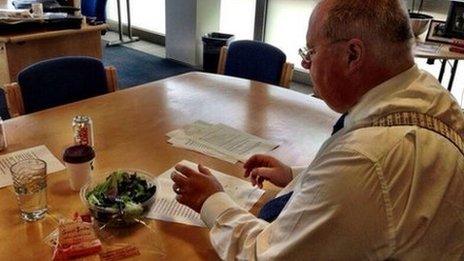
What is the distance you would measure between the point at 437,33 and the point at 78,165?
106 inches

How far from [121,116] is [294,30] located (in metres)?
3.06

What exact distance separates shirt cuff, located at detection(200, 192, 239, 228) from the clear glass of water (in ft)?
1.40

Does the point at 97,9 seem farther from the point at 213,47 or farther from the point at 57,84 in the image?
the point at 57,84

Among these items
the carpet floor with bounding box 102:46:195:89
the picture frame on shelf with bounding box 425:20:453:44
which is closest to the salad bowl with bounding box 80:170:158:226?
the picture frame on shelf with bounding box 425:20:453:44

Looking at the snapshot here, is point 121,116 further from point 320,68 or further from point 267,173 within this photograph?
point 320,68

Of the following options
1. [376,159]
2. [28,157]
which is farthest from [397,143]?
Result: [28,157]

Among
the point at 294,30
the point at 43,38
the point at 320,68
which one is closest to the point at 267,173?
the point at 320,68

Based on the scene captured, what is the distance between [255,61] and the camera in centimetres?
244

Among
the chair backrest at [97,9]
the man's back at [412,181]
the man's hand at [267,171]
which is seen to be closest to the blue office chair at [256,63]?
the man's hand at [267,171]

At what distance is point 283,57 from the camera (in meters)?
2.32

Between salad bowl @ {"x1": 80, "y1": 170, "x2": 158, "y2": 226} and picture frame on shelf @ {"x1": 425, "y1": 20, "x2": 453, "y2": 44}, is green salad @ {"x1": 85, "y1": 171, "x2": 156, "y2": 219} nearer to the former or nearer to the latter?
salad bowl @ {"x1": 80, "y1": 170, "x2": 158, "y2": 226}

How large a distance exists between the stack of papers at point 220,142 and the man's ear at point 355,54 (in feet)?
2.30

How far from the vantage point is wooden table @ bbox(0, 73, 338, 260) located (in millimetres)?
1093

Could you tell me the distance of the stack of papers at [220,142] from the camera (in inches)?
60.4
